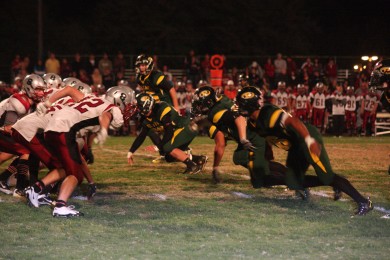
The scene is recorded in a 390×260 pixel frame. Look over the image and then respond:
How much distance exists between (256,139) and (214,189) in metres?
0.92

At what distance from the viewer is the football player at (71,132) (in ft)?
23.0

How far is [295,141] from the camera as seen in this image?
23.2 ft

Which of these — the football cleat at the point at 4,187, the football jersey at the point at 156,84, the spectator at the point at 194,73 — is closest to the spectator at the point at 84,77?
the spectator at the point at 194,73

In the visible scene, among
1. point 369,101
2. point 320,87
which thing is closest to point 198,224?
point 320,87

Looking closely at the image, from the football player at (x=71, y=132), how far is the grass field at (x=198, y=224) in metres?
0.23

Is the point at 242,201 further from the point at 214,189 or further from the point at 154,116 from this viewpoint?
the point at 154,116

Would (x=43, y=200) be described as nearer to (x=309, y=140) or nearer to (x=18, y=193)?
(x=18, y=193)

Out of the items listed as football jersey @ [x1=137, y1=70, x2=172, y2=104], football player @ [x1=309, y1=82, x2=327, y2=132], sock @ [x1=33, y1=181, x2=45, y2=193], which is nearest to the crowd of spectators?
football player @ [x1=309, y1=82, x2=327, y2=132]

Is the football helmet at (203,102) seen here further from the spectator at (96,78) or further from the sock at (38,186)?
the spectator at (96,78)

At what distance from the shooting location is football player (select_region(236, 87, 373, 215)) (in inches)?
269

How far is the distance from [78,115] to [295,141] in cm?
222

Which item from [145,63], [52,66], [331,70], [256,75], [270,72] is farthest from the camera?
[331,70]

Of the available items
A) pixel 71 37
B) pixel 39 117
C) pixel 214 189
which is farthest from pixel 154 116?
pixel 71 37

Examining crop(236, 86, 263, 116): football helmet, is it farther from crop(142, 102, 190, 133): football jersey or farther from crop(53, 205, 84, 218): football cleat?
crop(142, 102, 190, 133): football jersey
